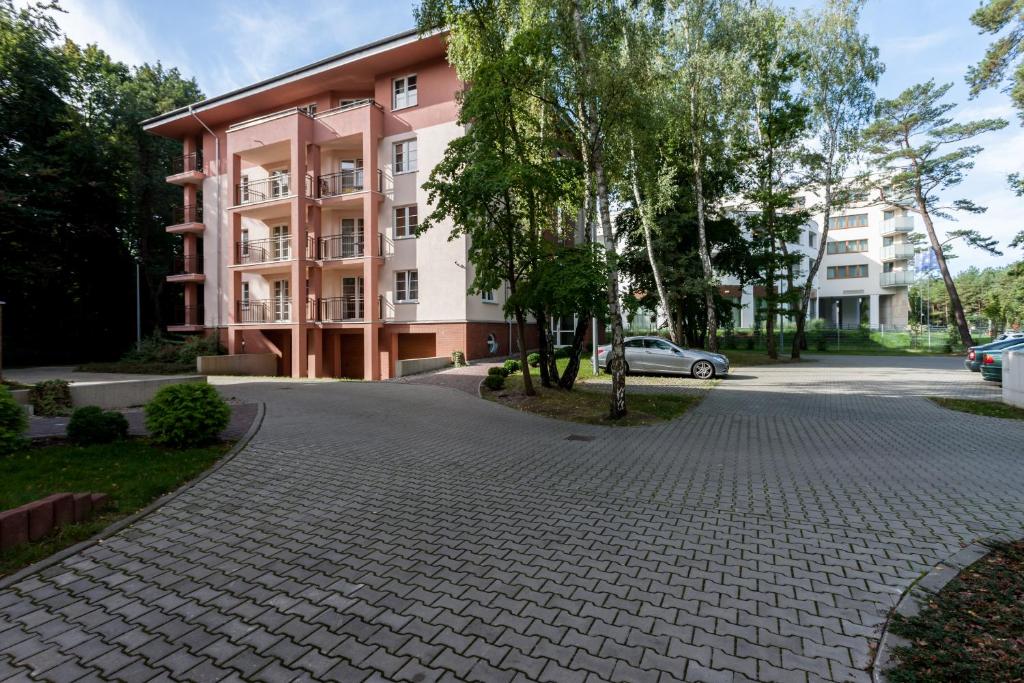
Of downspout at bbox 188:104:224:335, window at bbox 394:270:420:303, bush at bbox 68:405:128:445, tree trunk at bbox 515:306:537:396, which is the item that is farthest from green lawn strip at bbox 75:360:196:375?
tree trunk at bbox 515:306:537:396

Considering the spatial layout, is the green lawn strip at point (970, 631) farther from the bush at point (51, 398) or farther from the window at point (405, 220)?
the window at point (405, 220)

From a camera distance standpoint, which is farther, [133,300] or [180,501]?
[133,300]

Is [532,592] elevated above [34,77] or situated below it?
below

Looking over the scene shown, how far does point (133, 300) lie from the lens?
Answer: 35.1 meters

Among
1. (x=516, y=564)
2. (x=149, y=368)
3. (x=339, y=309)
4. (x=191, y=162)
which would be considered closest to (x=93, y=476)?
(x=516, y=564)

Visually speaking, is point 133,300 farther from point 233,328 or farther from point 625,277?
point 625,277

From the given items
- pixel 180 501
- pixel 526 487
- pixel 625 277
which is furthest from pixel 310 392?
pixel 625 277

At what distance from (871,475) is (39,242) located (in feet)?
128

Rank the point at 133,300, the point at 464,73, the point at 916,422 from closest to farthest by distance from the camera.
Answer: the point at 916,422 → the point at 464,73 → the point at 133,300

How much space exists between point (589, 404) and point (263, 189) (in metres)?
23.2

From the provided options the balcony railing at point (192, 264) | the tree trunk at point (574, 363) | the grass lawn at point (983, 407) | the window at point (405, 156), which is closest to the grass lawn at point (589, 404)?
the tree trunk at point (574, 363)

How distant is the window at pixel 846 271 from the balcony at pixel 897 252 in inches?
89.8

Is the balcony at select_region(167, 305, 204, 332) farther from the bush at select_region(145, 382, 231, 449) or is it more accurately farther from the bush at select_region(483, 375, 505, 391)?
the bush at select_region(145, 382, 231, 449)

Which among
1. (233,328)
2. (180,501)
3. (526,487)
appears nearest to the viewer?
(180,501)
